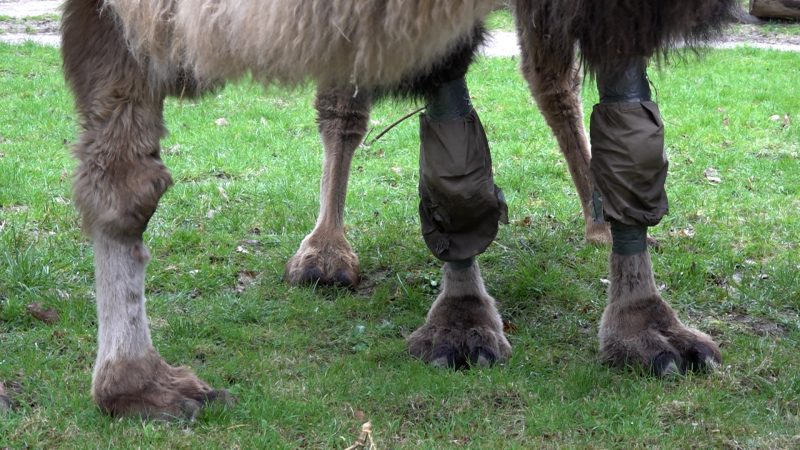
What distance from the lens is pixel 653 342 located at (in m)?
3.35

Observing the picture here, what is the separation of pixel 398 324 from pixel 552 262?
1006mm

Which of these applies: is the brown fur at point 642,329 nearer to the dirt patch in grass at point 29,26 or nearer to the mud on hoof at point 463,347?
the mud on hoof at point 463,347

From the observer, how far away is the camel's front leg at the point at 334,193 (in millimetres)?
4570

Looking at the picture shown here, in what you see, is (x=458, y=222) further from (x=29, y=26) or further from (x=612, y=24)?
(x=29, y=26)

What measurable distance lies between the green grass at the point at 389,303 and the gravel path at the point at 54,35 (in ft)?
18.0

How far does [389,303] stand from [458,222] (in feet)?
2.97

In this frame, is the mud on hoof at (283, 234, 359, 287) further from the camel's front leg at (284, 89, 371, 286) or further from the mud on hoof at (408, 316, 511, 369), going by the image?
the mud on hoof at (408, 316, 511, 369)

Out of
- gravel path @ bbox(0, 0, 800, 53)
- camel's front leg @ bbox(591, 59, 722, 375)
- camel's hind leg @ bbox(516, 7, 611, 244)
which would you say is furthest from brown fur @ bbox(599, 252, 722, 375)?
gravel path @ bbox(0, 0, 800, 53)

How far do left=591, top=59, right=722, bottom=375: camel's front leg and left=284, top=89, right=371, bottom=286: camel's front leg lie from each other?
4.83 feet

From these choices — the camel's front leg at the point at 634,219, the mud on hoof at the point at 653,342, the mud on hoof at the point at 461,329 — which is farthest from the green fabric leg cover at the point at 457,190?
the mud on hoof at the point at 653,342

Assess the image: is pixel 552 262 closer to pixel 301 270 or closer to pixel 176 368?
pixel 301 270

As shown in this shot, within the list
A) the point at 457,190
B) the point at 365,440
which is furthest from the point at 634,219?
the point at 365,440

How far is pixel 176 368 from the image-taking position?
3217 mm

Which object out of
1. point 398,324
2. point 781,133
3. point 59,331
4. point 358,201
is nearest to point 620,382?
point 398,324
